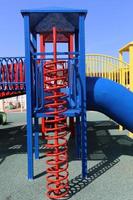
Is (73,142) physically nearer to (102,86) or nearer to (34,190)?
(102,86)

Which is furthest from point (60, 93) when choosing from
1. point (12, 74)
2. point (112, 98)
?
point (12, 74)

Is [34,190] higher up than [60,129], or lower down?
lower down

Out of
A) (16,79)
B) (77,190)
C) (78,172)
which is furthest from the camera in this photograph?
(16,79)

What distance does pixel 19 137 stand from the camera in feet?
41.4

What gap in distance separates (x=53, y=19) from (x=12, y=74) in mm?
2534

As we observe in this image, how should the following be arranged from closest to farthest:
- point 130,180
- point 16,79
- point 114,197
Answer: point 114,197
point 130,180
point 16,79

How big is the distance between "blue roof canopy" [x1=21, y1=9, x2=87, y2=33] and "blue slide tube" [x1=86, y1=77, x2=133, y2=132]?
1464 millimetres

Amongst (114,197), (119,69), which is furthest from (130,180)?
(119,69)

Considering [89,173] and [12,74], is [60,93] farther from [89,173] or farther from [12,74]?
[12,74]

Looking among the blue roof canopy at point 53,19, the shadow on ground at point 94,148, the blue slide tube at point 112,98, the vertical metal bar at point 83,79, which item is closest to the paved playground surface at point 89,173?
the shadow on ground at point 94,148

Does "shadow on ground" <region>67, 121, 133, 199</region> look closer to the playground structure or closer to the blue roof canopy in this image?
the playground structure

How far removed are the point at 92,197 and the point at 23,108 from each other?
23.1 m

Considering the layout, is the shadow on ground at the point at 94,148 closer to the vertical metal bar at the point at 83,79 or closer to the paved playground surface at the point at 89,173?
the paved playground surface at the point at 89,173

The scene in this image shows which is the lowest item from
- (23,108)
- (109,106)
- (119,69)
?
(23,108)
